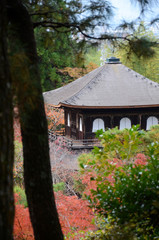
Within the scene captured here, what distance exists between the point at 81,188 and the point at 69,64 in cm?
2000

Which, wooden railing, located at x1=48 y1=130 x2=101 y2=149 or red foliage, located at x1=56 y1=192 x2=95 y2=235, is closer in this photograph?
red foliage, located at x1=56 y1=192 x2=95 y2=235

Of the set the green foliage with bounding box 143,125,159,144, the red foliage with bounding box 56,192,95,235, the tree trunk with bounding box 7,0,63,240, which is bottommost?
the red foliage with bounding box 56,192,95,235

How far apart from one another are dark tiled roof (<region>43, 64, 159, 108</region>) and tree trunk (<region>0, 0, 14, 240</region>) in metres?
17.3

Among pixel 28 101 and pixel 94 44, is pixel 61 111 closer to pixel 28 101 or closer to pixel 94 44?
pixel 94 44

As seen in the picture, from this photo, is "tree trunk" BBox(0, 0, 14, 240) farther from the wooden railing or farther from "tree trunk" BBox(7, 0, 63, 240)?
the wooden railing

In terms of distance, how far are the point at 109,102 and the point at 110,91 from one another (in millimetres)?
1434

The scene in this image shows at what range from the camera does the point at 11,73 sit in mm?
2922

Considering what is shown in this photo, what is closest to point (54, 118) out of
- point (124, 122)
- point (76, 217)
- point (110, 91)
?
point (110, 91)

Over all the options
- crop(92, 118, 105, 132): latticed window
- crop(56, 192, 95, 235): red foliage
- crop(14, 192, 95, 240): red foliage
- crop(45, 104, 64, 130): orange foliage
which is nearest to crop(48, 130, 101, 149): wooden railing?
crop(92, 118, 105, 132): latticed window

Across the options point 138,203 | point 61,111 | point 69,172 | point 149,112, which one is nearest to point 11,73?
point 138,203

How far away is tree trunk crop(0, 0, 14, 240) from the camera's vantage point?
2.44 metres

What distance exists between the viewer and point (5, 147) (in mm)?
2535

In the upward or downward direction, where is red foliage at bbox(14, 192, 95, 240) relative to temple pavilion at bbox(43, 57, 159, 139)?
downward

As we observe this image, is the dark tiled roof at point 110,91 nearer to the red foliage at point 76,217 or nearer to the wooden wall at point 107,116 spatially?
the wooden wall at point 107,116
